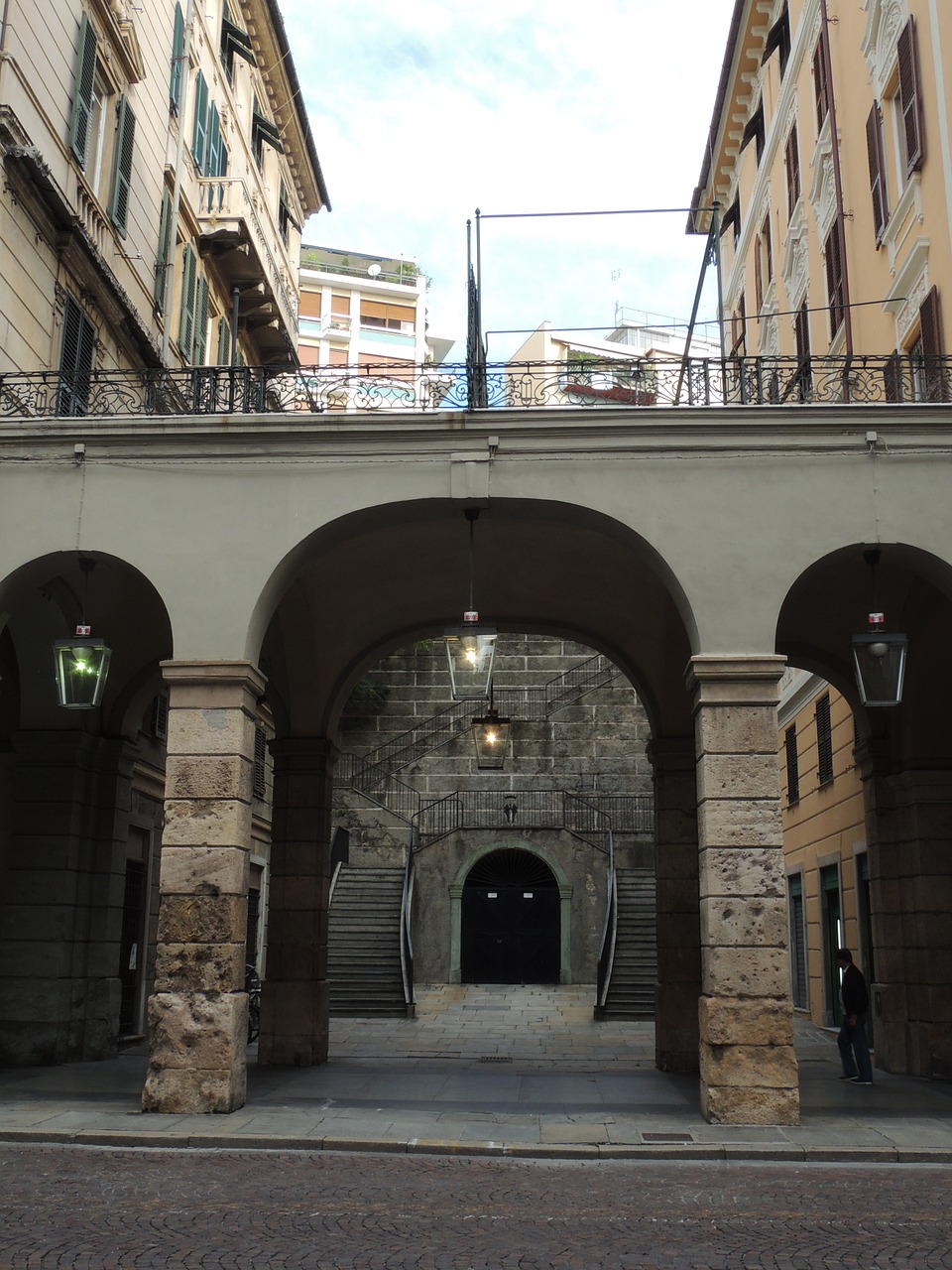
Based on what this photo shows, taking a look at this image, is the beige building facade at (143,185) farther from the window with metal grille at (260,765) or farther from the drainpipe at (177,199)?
the window with metal grille at (260,765)

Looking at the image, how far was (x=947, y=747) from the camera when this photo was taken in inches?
596

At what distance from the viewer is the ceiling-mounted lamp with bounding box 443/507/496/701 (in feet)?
40.4

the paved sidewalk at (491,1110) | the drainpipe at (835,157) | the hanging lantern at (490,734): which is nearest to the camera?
the paved sidewalk at (491,1110)

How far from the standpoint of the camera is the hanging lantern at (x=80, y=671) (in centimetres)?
1197

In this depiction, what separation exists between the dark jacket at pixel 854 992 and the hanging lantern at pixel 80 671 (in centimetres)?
816

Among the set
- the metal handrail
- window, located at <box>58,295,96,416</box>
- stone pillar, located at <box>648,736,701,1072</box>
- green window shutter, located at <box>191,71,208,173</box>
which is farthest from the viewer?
green window shutter, located at <box>191,71,208,173</box>

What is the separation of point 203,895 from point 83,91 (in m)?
10.4

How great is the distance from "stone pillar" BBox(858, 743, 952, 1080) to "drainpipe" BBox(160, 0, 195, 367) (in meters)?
11.8

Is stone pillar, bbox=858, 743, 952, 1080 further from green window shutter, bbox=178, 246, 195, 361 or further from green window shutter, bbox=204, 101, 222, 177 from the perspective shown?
green window shutter, bbox=204, 101, 222, 177

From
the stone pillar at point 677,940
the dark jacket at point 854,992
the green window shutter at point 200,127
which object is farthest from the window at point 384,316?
the dark jacket at point 854,992

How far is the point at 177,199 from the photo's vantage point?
20.1 meters

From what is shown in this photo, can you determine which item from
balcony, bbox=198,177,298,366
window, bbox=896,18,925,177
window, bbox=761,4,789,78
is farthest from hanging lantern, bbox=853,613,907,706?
window, bbox=761,4,789,78

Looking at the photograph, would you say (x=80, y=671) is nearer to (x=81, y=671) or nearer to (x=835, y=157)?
(x=81, y=671)

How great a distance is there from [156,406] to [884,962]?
10309 millimetres
